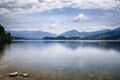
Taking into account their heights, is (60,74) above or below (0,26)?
below

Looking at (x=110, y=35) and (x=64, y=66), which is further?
(x=110, y=35)

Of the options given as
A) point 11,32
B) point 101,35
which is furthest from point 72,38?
point 11,32

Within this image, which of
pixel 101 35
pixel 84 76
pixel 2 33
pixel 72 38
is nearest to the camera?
pixel 84 76

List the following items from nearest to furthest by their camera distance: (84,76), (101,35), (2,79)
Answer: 1. (2,79)
2. (84,76)
3. (101,35)

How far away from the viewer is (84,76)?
17.7 metres

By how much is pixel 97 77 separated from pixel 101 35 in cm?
12090

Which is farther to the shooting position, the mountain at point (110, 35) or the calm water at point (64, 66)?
the mountain at point (110, 35)

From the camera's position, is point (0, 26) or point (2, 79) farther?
point (0, 26)

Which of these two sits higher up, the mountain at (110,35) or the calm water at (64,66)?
the mountain at (110,35)

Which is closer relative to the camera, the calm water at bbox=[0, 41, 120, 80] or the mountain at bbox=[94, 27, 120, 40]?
the calm water at bbox=[0, 41, 120, 80]

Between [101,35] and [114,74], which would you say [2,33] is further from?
[101,35]

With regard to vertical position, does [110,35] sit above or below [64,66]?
above

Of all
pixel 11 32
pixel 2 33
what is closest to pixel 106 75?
pixel 2 33

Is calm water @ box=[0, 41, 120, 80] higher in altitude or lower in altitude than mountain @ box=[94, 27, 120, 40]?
lower
